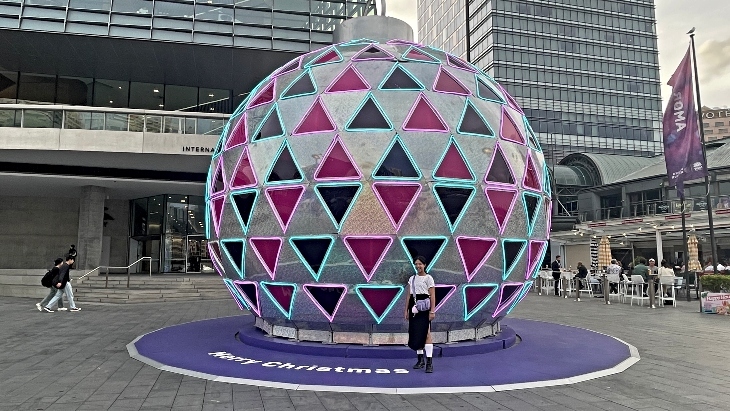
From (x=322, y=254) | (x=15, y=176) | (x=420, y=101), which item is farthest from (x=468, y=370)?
(x=15, y=176)

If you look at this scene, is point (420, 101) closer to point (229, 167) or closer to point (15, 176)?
point (229, 167)

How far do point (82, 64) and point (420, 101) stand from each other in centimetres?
3110

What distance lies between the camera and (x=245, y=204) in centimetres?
884

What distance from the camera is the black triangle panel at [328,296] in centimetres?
824

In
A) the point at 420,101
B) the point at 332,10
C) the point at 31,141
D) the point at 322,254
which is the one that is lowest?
the point at 322,254

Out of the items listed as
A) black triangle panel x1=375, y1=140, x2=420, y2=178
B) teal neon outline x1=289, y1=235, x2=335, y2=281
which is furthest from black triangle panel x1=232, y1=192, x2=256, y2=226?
black triangle panel x1=375, y1=140, x2=420, y2=178

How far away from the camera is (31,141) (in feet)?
79.7

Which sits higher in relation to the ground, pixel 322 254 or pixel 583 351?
pixel 322 254

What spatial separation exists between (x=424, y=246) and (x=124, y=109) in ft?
73.5

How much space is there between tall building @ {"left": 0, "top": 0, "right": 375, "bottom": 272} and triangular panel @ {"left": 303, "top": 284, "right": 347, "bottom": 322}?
19.4m

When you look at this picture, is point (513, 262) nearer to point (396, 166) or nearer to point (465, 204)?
point (465, 204)

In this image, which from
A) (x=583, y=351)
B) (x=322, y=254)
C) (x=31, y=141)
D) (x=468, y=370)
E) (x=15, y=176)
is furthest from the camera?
(x=15, y=176)

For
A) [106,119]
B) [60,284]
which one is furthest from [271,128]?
[106,119]

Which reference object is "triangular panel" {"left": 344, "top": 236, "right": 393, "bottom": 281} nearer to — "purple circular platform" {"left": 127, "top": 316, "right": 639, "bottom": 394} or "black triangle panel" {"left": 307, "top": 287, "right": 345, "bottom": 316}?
"black triangle panel" {"left": 307, "top": 287, "right": 345, "bottom": 316}
